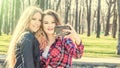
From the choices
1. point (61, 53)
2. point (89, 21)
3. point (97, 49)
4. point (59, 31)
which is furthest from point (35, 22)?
point (89, 21)

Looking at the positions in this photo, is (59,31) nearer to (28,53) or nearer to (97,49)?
(28,53)

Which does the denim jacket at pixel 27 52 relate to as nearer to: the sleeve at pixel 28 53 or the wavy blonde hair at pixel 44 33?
the sleeve at pixel 28 53

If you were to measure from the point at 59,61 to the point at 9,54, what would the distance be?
0.53 metres

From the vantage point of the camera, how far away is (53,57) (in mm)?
3953

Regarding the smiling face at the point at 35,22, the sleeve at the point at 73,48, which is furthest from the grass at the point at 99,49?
the smiling face at the point at 35,22

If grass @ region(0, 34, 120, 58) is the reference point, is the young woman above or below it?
above

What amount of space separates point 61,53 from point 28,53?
423 millimetres

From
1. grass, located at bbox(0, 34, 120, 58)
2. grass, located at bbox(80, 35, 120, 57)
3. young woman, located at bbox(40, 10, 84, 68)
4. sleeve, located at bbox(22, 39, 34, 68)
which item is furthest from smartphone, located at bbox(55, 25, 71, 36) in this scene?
grass, located at bbox(80, 35, 120, 57)

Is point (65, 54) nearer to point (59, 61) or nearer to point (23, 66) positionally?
point (59, 61)

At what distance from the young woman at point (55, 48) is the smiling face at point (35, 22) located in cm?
8

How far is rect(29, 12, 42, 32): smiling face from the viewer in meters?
3.89

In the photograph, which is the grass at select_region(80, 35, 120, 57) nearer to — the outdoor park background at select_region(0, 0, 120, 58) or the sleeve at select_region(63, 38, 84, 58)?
the outdoor park background at select_region(0, 0, 120, 58)

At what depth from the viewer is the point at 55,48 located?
4.00 meters

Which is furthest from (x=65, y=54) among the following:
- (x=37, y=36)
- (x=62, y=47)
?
(x=37, y=36)
